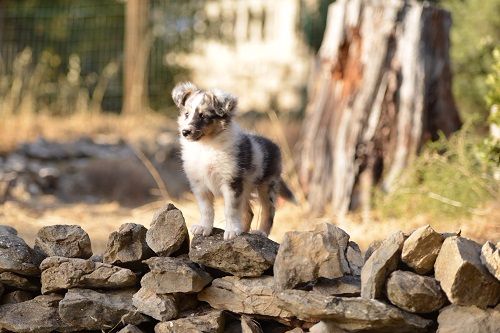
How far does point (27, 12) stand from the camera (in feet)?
47.8

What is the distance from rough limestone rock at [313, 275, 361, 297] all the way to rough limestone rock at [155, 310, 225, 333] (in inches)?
24.4

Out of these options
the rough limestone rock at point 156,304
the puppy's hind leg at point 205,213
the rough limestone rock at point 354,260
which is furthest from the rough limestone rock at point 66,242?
the rough limestone rock at point 354,260

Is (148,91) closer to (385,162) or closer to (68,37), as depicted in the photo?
(68,37)

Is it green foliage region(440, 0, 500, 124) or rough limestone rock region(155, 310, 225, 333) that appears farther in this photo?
green foliage region(440, 0, 500, 124)

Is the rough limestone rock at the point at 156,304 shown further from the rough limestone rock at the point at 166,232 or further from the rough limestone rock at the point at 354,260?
the rough limestone rock at the point at 354,260

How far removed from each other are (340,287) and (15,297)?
198 centimetres

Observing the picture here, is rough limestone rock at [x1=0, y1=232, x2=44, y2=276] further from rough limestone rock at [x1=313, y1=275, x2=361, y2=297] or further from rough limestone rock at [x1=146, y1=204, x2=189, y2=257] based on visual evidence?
rough limestone rock at [x1=313, y1=275, x2=361, y2=297]

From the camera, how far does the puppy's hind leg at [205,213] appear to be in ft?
14.8

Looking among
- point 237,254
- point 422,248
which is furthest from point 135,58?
point 422,248

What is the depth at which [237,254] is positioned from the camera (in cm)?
430

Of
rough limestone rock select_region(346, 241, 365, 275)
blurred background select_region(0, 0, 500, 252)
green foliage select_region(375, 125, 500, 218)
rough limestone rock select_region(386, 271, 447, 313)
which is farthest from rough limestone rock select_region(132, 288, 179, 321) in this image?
green foliage select_region(375, 125, 500, 218)

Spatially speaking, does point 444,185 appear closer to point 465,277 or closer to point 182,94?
point 182,94

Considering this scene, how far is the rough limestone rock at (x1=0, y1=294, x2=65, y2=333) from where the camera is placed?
4.57m

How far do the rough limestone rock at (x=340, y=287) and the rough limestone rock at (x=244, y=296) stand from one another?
0.82 ft
